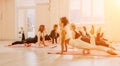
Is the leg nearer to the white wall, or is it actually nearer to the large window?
the large window

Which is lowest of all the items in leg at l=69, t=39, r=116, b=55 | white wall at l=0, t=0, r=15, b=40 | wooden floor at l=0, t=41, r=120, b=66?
wooden floor at l=0, t=41, r=120, b=66

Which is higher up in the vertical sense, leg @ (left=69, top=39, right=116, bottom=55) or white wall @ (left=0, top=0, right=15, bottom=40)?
white wall @ (left=0, top=0, right=15, bottom=40)

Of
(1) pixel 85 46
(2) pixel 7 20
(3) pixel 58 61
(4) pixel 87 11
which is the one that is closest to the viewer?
(3) pixel 58 61

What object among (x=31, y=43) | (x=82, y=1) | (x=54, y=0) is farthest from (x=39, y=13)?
(x=31, y=43)

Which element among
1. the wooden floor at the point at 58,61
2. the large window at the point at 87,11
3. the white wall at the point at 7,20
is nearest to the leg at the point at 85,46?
the wooden floor at the point at 58,61

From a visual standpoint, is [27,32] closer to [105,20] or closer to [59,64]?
[105,20]

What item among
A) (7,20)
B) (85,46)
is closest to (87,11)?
(7,20)

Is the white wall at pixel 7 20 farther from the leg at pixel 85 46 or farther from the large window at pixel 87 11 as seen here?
the leg at pixel 85 46

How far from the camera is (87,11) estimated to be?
1262 cm

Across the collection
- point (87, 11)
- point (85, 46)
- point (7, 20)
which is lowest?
point (85, 46)

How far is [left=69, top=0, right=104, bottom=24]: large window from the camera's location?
12.5 meters

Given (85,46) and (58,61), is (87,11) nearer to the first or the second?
(85,46)

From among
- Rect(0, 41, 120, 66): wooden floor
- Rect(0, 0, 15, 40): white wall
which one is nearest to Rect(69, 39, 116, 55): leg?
Rect(0, 41, 120, 66): wooden floor

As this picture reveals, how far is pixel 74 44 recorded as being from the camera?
554 cm
